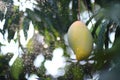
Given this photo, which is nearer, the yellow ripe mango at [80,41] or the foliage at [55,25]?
the yellow ripe mango at [80,41]

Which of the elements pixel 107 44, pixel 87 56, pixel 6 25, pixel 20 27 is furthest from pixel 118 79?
pixel 6 25

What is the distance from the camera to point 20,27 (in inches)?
45.2

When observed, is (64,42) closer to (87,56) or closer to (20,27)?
(20,27)

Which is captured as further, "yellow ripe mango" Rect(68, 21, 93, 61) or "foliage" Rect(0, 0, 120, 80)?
"foliage" Rect(0, 0, 120, 80)

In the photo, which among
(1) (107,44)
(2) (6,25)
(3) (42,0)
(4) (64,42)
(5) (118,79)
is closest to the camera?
(5) (118,79)

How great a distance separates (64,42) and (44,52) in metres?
0.32

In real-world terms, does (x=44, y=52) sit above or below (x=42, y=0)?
below

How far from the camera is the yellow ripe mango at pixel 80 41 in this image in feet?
1.71

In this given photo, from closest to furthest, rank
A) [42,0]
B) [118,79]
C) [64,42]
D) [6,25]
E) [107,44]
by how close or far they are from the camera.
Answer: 1. [118,79]
2. [107,44]
3. [64,42]
4. [42,0]
5. [6,25]

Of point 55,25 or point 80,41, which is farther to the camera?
point 55,25

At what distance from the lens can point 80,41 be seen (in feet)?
1.79

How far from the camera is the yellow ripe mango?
20.5 inches

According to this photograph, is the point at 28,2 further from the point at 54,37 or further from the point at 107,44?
the point at 107,44

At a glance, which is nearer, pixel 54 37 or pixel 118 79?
pixel 118 79
